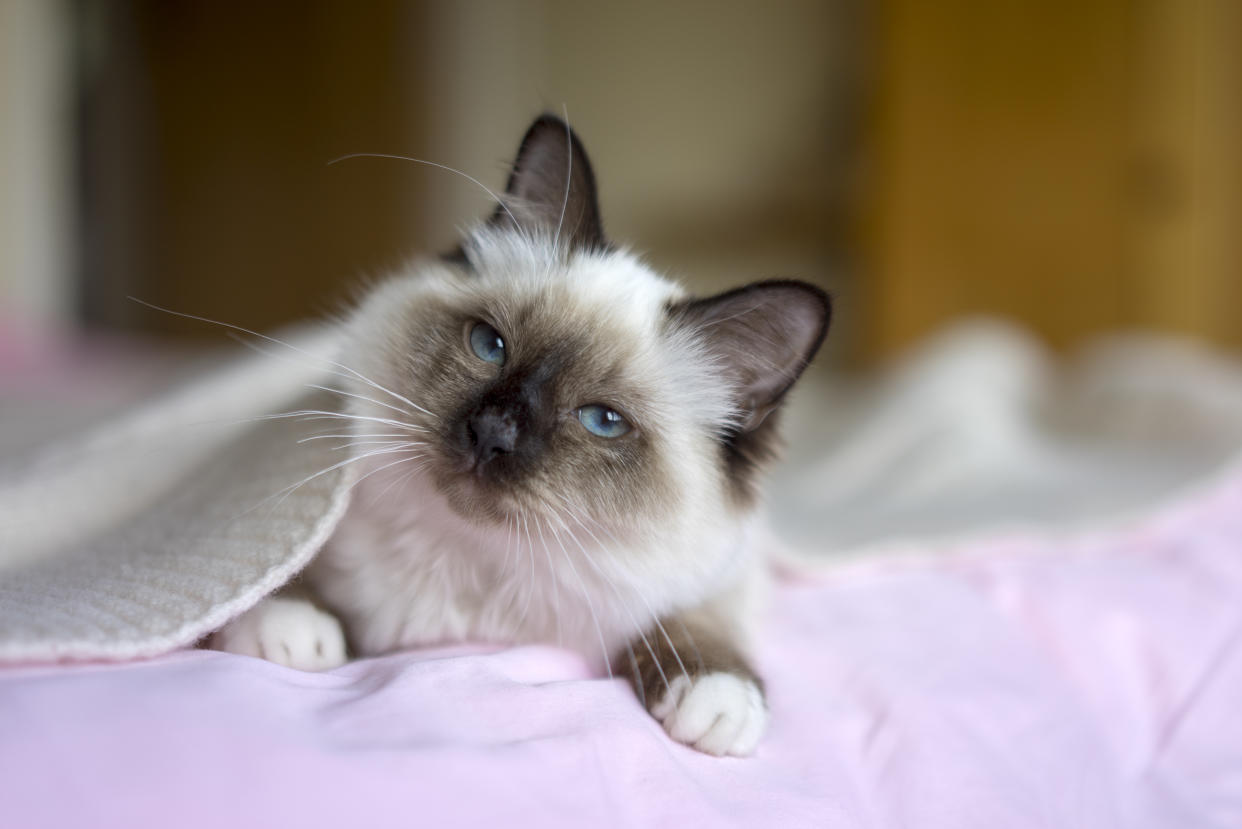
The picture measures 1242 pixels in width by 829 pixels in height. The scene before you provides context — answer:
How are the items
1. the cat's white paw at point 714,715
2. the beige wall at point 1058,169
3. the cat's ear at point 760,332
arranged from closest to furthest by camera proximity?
the cat's white paw at point 714,715, the cat's ear at point 760,332, the beige wall at point 1058,169

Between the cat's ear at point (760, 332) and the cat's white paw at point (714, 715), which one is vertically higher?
the cat's ear at point (760, 332)

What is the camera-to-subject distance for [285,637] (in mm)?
926

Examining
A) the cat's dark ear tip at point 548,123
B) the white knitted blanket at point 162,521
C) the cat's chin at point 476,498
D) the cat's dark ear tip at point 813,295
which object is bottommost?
the white knitted blanket at point 162,521

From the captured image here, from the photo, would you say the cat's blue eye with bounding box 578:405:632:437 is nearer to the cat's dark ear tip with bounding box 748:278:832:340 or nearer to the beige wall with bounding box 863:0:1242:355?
the cat's dark ear tip with bounding box 748:278:832:340

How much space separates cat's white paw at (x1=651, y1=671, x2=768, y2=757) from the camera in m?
0.94

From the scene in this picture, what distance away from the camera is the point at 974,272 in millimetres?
4910

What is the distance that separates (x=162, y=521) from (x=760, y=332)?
0.81m

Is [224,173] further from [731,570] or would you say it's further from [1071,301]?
[731,570]

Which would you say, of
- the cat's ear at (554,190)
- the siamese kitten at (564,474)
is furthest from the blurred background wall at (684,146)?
the siamese kitten at (564,474)

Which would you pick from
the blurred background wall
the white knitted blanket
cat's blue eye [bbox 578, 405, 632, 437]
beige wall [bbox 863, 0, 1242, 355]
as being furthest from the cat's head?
beige wall [bbox 863, 0, 1242, 355]

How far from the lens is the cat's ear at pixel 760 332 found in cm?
105

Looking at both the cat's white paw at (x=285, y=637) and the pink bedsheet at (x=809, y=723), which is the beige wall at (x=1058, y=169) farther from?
the cat's white paw at (x=285, y=637)

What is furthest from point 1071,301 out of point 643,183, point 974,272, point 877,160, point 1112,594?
point 1112,594

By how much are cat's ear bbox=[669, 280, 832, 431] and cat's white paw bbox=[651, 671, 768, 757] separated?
0.33m
